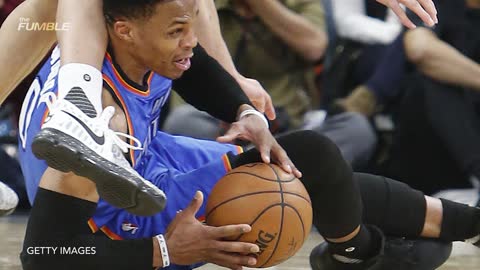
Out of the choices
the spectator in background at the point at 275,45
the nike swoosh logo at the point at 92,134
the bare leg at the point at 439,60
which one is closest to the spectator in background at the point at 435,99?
the bare leg at the point at 439,60

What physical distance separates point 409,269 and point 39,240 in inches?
53.3

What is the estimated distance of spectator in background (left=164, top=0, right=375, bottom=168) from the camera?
244 inches

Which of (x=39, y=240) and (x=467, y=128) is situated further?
(x=467, y=128)

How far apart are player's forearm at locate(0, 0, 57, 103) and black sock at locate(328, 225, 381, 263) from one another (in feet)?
4.20

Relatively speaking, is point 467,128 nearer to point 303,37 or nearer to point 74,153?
point 303,37

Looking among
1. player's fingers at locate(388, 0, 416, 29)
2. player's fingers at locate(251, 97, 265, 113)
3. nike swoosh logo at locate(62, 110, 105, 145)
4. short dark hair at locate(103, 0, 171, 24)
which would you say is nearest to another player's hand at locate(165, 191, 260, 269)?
nike swoosh logo at locate(62, 110, 105, 145)

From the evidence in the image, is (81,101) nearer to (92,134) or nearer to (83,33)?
A: (92,134)

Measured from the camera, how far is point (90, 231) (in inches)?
137

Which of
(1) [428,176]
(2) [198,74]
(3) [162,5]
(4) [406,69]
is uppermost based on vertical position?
(3) [162,5]

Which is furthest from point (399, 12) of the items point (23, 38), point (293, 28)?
point (293, 28)

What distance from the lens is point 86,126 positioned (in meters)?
3.32

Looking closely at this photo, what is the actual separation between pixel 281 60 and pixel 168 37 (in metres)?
2.94

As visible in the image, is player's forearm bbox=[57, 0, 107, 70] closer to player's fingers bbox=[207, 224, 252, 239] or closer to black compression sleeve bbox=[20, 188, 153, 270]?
black compression sleeve bbox=[20, 188, 153, 270]

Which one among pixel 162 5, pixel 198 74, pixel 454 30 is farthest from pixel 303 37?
pixel 162 5
